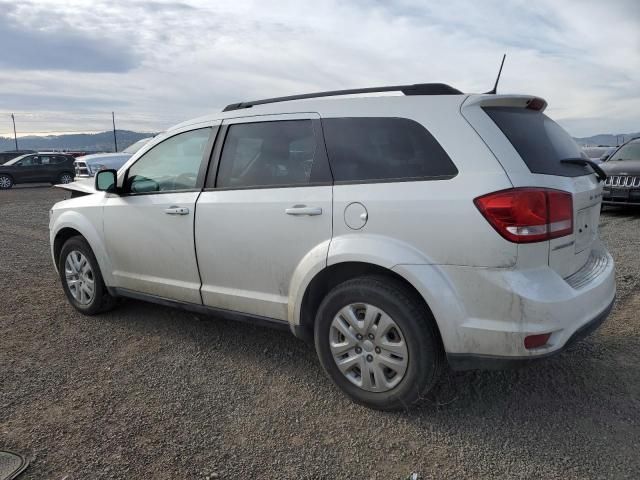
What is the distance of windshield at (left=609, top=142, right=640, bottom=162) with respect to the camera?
10.5 m

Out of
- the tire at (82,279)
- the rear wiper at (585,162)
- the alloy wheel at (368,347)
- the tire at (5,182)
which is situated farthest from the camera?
the tire at (5,182)

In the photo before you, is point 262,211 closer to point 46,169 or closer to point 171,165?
point 171,165

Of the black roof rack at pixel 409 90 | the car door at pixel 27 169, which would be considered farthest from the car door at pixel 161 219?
the car door at pixel 27 169

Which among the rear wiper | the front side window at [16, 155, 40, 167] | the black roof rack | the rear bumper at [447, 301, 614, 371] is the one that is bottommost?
the rear bumper at [447, 301, 614, 371]

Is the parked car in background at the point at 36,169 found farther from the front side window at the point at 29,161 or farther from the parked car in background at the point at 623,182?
the parked car in background at the point at 623,182

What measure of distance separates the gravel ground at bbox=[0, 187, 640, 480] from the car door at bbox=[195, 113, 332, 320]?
0.54m

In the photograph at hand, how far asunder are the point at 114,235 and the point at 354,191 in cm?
231

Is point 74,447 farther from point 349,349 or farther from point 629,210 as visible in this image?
point 629,210

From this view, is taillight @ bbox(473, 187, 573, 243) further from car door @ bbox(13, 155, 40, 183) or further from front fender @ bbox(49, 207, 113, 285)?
car door @ bbox(13, 155, 40, 183)

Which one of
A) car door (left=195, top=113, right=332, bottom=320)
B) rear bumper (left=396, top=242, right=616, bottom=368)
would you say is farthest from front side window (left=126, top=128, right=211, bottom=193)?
rear bumper (left=396, top=242, right=616, bottom=368)

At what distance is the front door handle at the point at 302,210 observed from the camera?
9.83ft

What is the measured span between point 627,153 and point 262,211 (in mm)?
10166

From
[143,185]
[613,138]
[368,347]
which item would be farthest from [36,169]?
[613,138]

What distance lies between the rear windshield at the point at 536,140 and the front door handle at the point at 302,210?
108 centimetres
